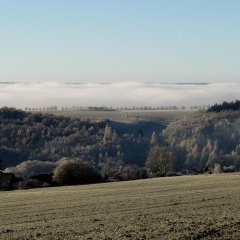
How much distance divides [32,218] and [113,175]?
3242 inches

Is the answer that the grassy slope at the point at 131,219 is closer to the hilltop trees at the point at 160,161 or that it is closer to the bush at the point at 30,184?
the bush at the point at 30,184

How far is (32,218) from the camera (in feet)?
117

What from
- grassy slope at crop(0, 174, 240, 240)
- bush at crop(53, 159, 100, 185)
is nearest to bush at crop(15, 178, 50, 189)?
bush at crop(53, 159, 100, 185)

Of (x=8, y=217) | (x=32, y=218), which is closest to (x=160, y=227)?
(x=32, y=218)

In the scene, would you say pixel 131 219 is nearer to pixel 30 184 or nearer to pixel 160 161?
pixel 30 184

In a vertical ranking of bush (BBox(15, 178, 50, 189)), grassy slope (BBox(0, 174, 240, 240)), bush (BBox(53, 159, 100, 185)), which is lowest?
bush (BBox(15, 178, 50, 189))

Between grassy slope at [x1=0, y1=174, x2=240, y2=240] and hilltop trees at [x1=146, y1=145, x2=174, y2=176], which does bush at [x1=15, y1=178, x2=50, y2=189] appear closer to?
hilltop trees at [x1=146, y1=145, x2=174, y2=176]

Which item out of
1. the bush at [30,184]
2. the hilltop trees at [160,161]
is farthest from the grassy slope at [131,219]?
the hilltop trees at [160,161]

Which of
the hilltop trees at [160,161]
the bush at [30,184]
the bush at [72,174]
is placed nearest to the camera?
the bush at [30,184]

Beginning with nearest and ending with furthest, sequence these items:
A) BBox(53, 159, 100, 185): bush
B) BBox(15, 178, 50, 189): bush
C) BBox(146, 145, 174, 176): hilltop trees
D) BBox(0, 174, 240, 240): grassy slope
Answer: BBox(0, 174, 240, 240): grassy slope, BBox(15, 178, 50, 189): bush, BBox(53, 159, 100, 185): bush, BBox(146, 145, 174, 176): hilltop trees

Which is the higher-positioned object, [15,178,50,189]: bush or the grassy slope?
the grassy slope

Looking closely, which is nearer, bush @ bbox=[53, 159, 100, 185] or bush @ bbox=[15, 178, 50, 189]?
bush @ bbox=[15, 178, 50, 189]

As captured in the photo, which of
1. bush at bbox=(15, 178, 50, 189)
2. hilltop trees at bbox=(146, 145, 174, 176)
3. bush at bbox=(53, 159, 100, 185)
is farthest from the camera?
hilltop trees at bbox=(146, 145, 174, 176)

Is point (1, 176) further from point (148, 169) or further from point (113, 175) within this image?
point (148, 169)
